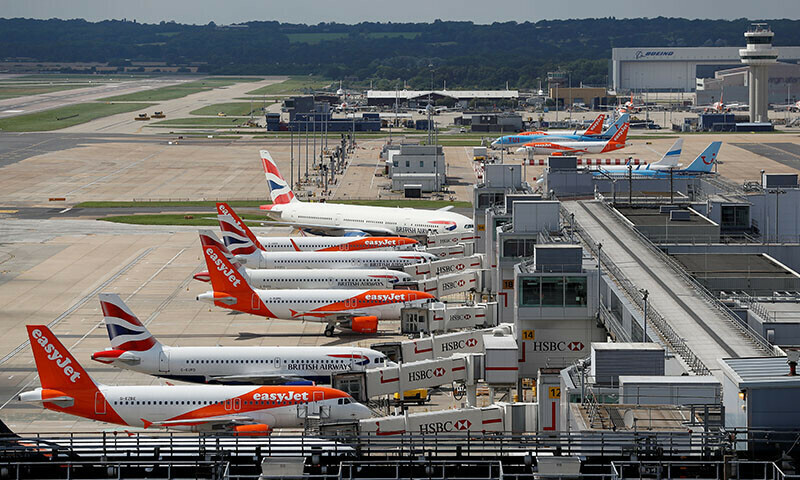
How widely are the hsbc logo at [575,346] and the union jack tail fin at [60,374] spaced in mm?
24577

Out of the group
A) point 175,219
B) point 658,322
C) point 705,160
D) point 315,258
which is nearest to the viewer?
point 658,322

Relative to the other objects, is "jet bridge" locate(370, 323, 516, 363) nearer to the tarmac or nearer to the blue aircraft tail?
the tarmac

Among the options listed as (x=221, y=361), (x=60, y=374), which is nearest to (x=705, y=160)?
(x=221, y=361)

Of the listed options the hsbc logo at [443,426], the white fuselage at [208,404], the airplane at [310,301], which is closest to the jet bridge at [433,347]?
the white fuselage at [208,404]

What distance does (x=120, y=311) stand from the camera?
6469 cm

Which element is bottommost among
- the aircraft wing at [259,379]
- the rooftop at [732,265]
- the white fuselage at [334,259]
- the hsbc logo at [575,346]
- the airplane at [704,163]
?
the aircraft wing at [259,379]

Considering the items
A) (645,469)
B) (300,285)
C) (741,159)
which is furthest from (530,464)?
(741,159)

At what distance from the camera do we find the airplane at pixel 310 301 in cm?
8044

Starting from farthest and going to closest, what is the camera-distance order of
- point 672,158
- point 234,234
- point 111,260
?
1. point 672,158
2. point 111,260
3. point 234,234

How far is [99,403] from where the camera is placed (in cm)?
5734

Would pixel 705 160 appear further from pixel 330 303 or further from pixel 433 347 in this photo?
pixel 433 347

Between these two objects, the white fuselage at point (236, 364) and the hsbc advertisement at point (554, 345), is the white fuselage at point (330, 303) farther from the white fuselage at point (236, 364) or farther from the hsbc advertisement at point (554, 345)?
the hsbc advertisement at point (554, 345)

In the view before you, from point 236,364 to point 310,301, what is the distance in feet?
51.4

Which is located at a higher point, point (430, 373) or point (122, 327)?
point (122, 327)
